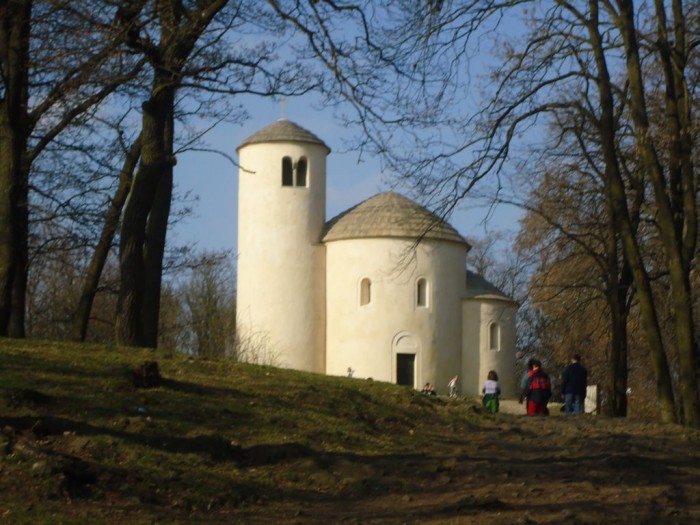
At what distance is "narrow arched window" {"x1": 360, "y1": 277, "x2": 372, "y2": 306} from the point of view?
54375 millimetres

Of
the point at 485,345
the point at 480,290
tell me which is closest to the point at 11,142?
the point at 485,345

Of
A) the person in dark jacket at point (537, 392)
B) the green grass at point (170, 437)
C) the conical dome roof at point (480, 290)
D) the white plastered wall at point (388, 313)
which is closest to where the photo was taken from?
the green grass at point (170, 437)

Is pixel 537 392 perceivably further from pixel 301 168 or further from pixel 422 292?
pixel 301 168

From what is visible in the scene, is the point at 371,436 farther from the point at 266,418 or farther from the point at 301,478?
the point at 301,478

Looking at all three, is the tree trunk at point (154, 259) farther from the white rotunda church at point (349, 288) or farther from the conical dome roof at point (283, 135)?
the conical dome roof at point (283, 135)

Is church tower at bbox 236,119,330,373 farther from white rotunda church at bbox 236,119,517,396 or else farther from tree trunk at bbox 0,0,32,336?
tree trunk at bbox 0,0,32,336

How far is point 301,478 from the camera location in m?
11.5

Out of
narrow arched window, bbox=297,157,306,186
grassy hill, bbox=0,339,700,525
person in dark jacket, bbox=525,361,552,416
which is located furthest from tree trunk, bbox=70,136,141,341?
narrow arched window, bbox=297,157,306,186

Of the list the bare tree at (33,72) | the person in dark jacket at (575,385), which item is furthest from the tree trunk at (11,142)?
the person in dark jacket at (575,385)

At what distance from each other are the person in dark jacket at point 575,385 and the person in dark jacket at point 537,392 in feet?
2.01

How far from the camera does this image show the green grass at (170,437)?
955cm

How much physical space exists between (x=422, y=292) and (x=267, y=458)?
4293 cm

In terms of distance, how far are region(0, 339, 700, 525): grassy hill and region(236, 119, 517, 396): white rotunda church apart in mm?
36713

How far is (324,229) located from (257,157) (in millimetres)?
4490
